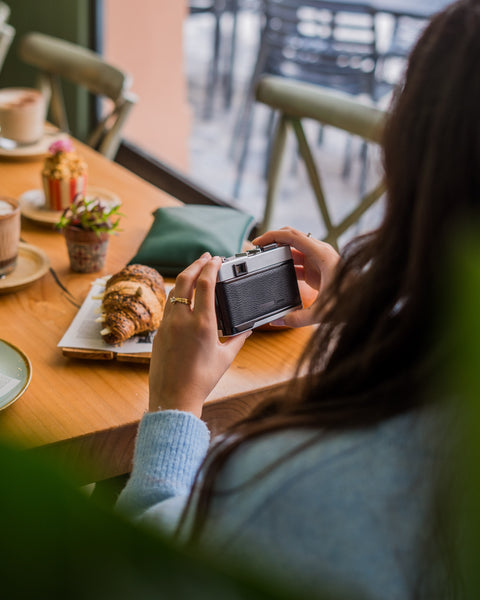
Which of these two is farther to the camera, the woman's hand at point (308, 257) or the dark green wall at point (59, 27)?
the dark green wall at point (59, 27)

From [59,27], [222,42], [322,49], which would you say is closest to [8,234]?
[59,27]

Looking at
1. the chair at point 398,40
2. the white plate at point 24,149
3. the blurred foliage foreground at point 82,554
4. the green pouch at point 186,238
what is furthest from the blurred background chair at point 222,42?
the blurred foliage foreground at point 82,554

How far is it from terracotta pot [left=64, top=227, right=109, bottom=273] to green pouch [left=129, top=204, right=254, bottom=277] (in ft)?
0.19

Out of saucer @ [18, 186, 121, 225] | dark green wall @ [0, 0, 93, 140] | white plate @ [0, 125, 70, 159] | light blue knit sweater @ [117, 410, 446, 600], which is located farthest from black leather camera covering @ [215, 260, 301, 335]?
dark green wall @ [0, 0, 93, 140]

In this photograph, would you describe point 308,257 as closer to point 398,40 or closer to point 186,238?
point 186,238

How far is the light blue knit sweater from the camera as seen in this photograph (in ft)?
1.27

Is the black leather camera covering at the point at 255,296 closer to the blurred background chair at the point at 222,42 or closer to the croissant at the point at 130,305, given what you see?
the croissant at the point at 130,305

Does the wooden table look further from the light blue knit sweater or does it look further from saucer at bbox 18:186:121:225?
the light blue knit sweater

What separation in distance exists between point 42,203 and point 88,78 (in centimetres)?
85

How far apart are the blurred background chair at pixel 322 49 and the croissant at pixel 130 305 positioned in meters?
2.73

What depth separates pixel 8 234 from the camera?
1.02m

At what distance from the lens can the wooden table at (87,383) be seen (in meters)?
0.74

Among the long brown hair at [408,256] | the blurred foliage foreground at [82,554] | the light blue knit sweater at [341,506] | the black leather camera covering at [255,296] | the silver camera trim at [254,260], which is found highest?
the blurred foliage foreground at [82,554]

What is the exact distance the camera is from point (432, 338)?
0.42m
